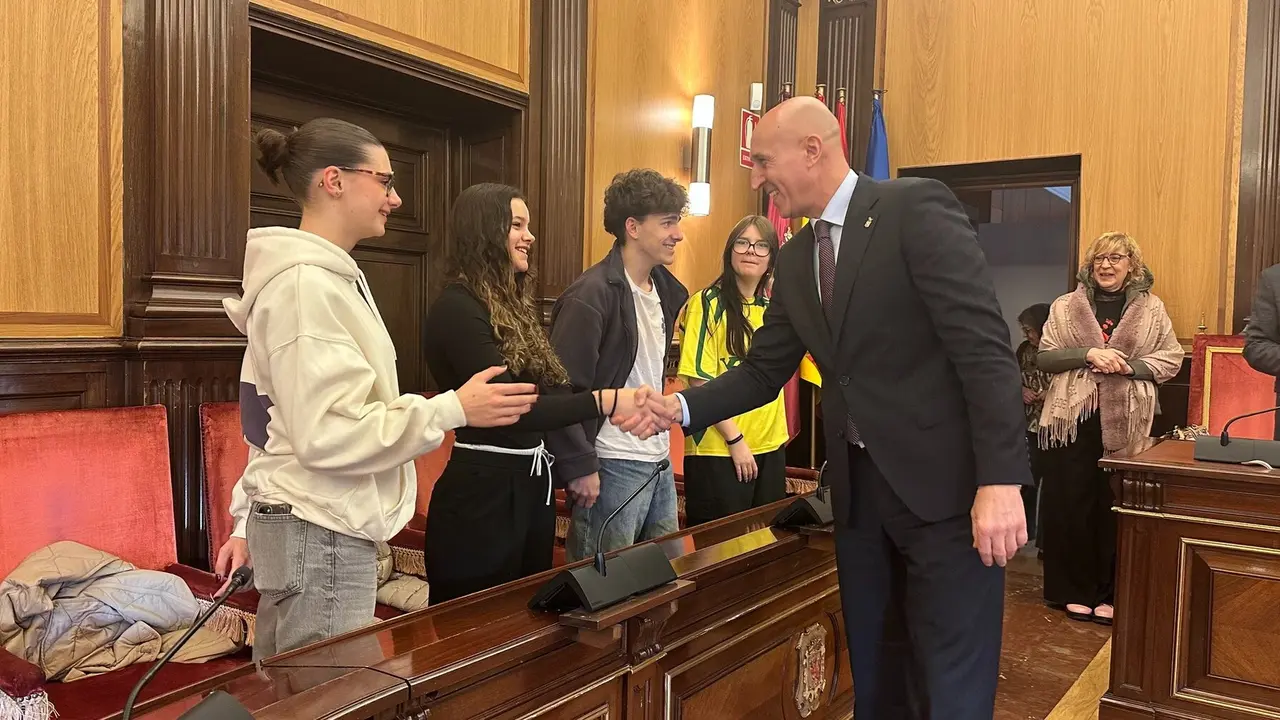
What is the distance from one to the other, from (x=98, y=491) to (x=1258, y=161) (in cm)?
516

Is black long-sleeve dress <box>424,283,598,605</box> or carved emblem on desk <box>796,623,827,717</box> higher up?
black long-sleeve dress <box>424,283,598,605</box>

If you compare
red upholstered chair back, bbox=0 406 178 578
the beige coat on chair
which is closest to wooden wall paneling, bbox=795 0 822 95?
red upholstered chair back, bbox=0 406 178 578

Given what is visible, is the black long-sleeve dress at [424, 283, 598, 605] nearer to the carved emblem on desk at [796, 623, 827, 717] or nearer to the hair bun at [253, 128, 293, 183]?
the hair bun at [253, 128, 293, 183]

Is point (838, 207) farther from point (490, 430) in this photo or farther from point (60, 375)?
point (60, 375)

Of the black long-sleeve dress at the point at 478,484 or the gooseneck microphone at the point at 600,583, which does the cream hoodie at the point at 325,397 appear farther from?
the black long-sleeve dress at the point at 478,484

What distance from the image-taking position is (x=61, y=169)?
2.47 meters

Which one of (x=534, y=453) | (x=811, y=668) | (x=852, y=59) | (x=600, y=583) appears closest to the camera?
(x=600, y=583)

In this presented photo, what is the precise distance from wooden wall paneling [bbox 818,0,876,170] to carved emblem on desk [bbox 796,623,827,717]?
3831mm

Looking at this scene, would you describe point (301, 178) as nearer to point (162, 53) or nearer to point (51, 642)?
point (51, 642)

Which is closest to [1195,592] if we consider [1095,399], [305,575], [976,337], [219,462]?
[1095,399]

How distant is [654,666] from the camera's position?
5.42ft

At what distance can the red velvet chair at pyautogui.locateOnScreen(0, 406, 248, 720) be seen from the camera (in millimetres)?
2098

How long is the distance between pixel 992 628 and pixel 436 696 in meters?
1.05

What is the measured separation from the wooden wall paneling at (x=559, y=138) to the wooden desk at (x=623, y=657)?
1996 millimetres
